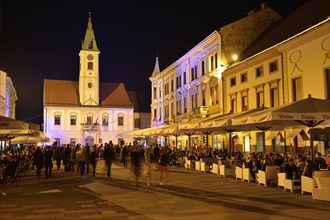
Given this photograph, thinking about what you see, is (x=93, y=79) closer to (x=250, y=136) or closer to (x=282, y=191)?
(x=250, y=136)

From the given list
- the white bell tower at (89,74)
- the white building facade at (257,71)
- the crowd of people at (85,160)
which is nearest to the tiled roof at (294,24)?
the white building facade at (257,71)

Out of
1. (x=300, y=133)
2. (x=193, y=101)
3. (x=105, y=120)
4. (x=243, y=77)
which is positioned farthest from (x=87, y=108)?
(x=300, y=133)

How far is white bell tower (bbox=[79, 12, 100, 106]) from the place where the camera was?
69.1 meters

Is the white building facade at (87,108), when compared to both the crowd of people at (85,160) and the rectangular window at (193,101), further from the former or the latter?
the crowd of people at (85,160)

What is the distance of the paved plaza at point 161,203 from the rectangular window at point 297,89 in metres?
9.62

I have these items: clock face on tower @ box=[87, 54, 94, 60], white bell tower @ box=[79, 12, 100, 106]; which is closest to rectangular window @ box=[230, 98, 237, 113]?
white bell tower @ box=[79, 12, 100, 106]

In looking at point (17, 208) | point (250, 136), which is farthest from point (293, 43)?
point (17, 208)

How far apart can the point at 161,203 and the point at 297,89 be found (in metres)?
15.6

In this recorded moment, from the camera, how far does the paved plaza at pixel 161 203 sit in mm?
10008

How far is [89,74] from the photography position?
69.9m

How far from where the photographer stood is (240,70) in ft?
103

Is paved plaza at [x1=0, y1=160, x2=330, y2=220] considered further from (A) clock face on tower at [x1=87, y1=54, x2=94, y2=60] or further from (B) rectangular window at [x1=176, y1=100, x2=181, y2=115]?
(A) clock face on tower at [x1=87, y1=54, x2=94, y2=60]

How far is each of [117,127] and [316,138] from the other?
2024 inches

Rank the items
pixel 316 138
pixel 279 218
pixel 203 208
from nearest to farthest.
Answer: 1. pixel 279 218
2. pixel 203 208
3. pixel 316 138
